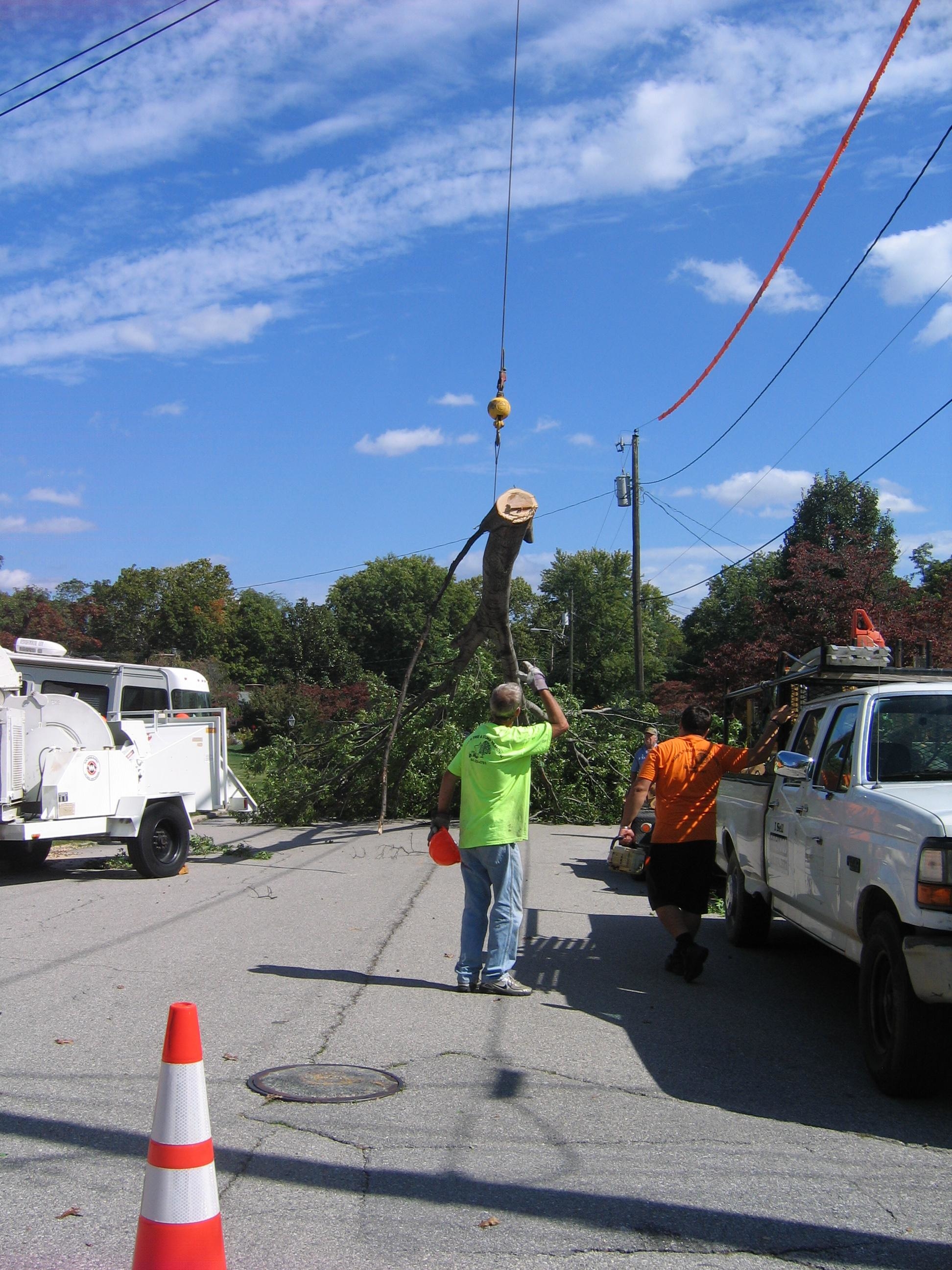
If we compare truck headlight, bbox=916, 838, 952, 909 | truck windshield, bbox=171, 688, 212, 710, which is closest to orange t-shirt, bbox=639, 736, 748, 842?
truck headlight, bbox=916, 838, 952, 909

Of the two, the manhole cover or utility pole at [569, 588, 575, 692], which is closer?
the manhole cover

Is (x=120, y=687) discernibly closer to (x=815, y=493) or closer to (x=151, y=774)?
(x=151, y=774)

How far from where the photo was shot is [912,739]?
6.27m

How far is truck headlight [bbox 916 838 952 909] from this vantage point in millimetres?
4777

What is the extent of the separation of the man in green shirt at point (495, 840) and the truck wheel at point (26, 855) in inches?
317

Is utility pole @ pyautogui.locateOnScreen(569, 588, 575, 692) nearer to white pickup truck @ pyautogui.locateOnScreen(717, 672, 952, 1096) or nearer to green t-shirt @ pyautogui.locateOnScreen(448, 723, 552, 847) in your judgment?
white pickup truck @ pyautogui.locateOnScreen(717, 672, 952, 1096)

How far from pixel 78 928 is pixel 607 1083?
5.67 meters

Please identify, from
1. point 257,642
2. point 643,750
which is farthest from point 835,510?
point 257,642

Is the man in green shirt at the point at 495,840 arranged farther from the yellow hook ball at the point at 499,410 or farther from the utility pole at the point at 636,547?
the utility pole at the point at 636,547

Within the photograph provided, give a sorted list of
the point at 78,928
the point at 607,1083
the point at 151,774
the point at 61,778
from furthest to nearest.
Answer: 1. the point at 151,774
2. the point at 61,778
3. the point at 78,928
4. the point at 607,1083

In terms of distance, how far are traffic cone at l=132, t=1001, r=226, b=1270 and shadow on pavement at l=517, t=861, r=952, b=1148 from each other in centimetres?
282

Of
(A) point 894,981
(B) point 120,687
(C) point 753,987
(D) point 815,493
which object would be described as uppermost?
(D) point 815,493

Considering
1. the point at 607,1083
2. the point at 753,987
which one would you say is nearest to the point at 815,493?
the point at 753,987

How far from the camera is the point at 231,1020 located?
20.9ft
